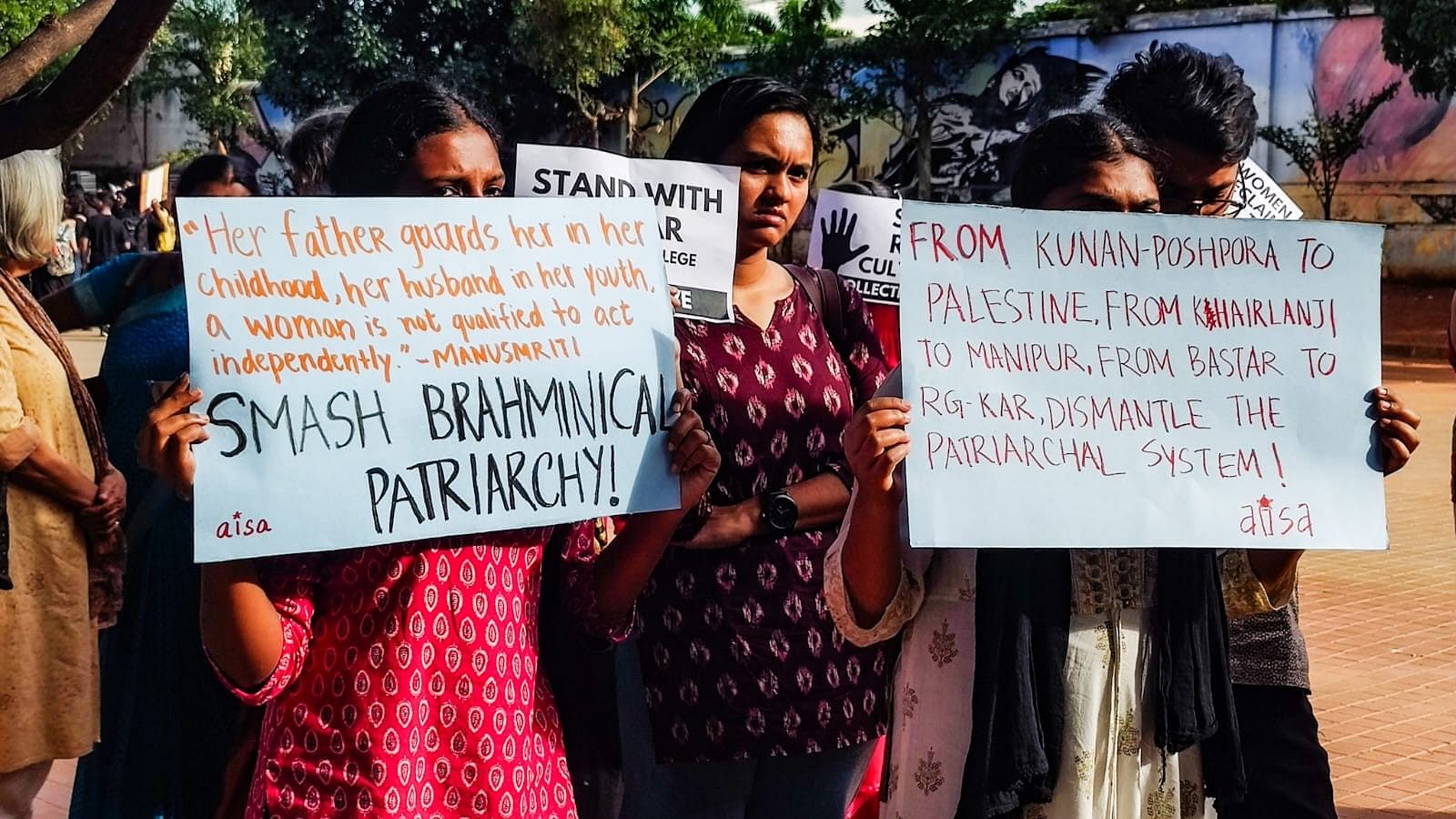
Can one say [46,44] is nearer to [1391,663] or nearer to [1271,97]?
[1391,663]

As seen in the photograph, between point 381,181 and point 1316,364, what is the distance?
1.38m

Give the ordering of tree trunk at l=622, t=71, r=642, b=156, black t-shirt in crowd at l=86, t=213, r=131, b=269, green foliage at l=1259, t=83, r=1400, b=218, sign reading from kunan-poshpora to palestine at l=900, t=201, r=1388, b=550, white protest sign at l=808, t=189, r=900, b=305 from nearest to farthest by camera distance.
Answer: sign reading from kunan-poshpora to palestine at l=900, t=201, r=1388, b=550, white protest sign at l=808, t=189, r=900, b=305, black t-shirt in crowd at l=86, t=213, r=131, b=269, green foliage at l=1259, t=83, r=1400, b=218, tree trunk at l=622, t=71, r=642, b=156

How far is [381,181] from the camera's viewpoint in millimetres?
2344

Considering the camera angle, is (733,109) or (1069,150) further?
(733,109)

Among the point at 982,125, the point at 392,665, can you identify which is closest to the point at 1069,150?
the point at 392,665

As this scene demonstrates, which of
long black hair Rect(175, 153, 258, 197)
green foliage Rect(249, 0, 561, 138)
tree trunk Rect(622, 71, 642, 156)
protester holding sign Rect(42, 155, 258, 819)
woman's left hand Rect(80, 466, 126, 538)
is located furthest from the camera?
tree trunk Rect(622, 71, 642, 156)

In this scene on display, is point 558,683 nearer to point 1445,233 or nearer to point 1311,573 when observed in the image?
point 1311,573

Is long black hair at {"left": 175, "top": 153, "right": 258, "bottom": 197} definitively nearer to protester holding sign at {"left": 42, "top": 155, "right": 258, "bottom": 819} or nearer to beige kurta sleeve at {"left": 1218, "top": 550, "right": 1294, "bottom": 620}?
protester holding sign at {"left": 42, "top": 155, "right": 258, "bottom": 819}

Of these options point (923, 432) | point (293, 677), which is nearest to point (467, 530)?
point (293, 677)

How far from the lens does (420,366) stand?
2.15m

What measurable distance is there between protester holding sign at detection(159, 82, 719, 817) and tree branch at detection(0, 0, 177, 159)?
925mm

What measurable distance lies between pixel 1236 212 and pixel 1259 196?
1.49 meters

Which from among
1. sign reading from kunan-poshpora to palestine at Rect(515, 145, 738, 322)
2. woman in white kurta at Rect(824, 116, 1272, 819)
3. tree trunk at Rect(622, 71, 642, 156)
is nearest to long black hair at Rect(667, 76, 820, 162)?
sign reading from kunan-poshpora to palestine at Rect(515, 145, 738, 322)

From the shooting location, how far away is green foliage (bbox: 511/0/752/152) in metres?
30.5
